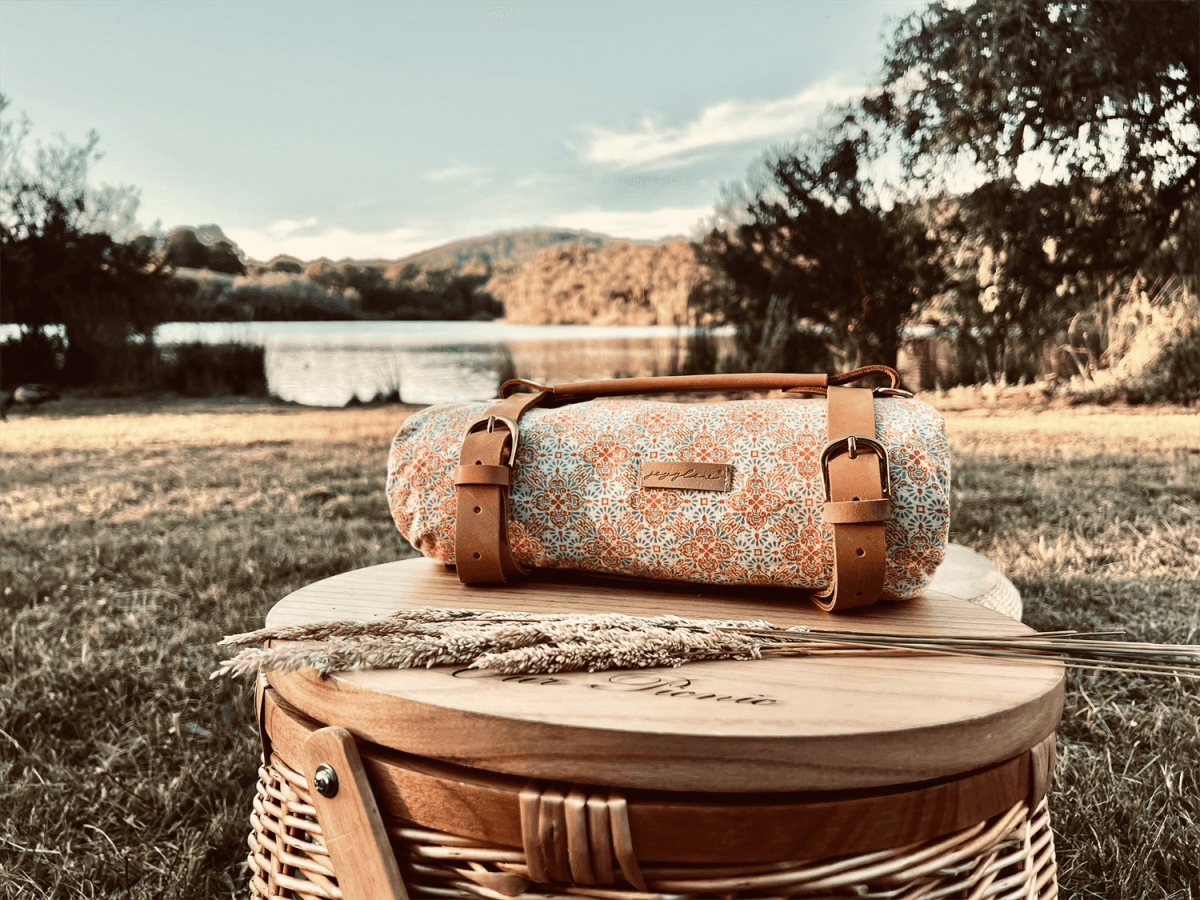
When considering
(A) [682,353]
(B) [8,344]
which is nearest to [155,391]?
(B) [8,344]

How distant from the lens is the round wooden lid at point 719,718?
2.16 ft

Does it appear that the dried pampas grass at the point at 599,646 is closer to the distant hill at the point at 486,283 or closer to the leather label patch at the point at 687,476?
the leather label patch at the point at 687,476

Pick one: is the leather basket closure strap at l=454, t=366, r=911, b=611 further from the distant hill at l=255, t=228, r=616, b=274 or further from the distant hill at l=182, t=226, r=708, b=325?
the distant hill at l=255, t=228, r=616, b=274

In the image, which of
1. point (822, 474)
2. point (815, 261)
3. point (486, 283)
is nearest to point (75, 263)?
point (486, 283)

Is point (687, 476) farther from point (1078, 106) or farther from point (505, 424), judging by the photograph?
point (1078, 106)

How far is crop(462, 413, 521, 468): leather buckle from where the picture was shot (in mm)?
1153

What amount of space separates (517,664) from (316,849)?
28 cm

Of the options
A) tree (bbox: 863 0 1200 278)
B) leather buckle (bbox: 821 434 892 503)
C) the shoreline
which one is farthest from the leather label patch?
tree (bbox: 863 0 1200 278)

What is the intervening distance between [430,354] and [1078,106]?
362 cm

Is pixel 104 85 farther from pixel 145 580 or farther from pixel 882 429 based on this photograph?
pixel 882 429

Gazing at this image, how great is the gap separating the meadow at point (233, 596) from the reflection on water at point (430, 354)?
0.31 m

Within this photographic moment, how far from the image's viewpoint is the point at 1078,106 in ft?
10.4

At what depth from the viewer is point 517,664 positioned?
780 mm

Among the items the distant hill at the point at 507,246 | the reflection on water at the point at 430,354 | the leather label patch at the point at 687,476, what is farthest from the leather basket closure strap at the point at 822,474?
the distant hill at the point at 507,246
